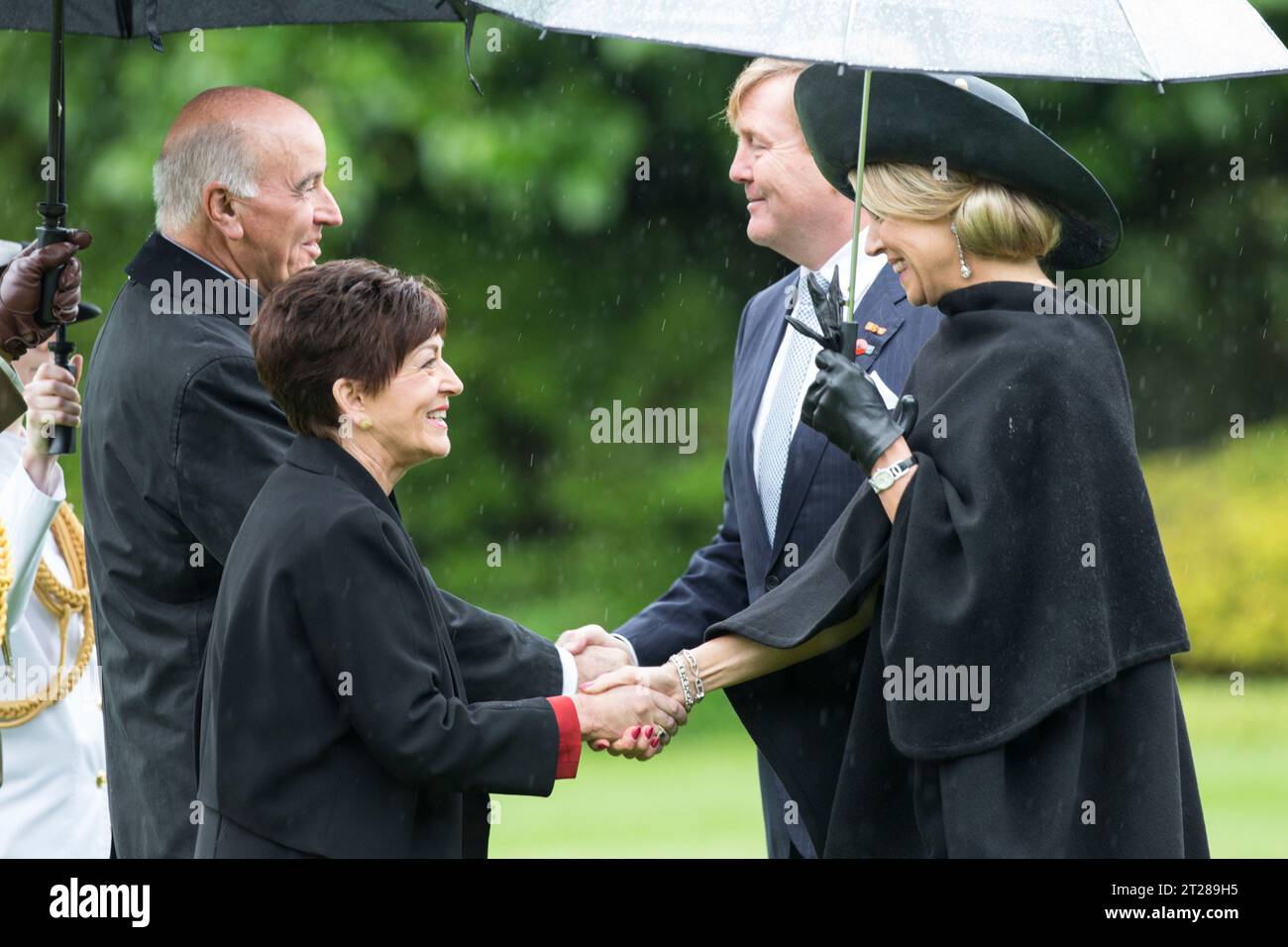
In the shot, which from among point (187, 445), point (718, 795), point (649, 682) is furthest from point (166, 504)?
point (718, 795)

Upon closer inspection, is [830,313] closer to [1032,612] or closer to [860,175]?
[860,175]

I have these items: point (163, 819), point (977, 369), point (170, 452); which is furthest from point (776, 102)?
point (163, 819)

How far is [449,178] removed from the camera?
35.9 feet

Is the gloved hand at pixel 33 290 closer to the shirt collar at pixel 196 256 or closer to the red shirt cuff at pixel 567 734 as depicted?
the shirt collar at pixel 196 256

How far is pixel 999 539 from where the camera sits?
3420 mm

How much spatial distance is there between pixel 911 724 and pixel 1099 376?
0.70 meters

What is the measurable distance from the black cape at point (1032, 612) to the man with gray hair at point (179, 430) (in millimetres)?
1281

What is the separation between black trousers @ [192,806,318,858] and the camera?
3.25 m

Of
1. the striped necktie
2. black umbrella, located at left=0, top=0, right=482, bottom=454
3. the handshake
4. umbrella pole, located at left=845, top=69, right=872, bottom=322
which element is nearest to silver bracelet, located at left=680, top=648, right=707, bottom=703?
the handshake

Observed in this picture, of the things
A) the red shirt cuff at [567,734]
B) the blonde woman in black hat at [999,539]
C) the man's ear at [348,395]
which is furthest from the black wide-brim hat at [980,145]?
the red shirt cuff at [567,734]

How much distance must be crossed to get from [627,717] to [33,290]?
1.50m
